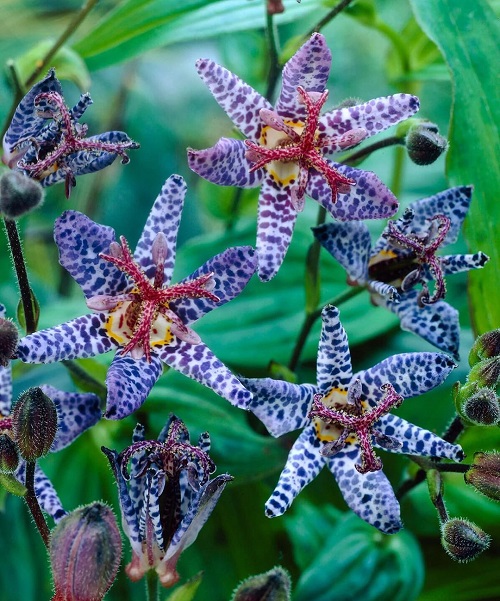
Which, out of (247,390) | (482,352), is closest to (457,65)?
(482,352)

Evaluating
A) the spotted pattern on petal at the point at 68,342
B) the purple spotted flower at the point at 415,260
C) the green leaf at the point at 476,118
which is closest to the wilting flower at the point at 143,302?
the spotted pattern on petal at the point at 68,342

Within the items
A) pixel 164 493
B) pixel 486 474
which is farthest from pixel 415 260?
→ pixel 164 493

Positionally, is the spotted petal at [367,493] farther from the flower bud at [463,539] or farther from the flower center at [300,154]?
the flower center at [300,154]

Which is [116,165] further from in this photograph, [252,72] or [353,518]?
[353,518]

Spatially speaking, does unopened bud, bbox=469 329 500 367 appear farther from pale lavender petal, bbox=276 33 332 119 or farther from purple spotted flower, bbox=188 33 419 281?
pale lavender petal, bbox=276 33 332 119

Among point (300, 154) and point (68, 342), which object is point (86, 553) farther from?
point (300, 154)

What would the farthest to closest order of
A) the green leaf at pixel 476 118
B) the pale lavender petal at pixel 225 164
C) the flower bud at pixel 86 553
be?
the green leaf at pixel 476 118, the pale lavender petal at pixel 225 164, the flower bud at pixel 86 553

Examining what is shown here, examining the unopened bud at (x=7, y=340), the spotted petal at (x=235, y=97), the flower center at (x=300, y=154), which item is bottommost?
the unopened bud at (x=7, y=340)
